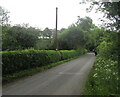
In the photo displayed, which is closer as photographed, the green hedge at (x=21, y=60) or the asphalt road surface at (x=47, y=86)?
the asphalt road surface at (x=47, y=86)

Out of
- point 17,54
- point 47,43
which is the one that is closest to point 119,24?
point 17,54

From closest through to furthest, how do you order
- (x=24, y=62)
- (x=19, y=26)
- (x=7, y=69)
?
(x=7, y=69), (x=24, y=62), (x=19, y=26)

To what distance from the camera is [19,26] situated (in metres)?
28.4

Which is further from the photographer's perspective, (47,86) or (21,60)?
(21,60)

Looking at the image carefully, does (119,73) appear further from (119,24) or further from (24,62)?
(24,62)

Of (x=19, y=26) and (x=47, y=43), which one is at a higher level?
(x=19, y=26)

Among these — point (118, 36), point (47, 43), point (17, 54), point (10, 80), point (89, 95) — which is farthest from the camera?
point (47, 43)

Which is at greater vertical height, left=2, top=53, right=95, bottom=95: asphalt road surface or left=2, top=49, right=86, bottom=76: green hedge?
left=2, top=49, right=86, bottom=76: green hedge

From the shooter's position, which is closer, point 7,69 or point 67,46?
point 7,69

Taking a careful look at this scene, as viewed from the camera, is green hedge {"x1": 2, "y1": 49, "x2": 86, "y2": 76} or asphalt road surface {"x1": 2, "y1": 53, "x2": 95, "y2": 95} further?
green hedge {"x1": 2, "y1": 49, "x2": 86, "y2": 76}

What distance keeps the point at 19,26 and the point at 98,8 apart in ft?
78.5

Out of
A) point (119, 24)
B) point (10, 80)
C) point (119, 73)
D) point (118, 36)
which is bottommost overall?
point (10, 80)

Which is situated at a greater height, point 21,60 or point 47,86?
point 21,60

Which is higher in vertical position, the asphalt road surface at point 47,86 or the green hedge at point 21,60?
the green hedge at point 21,60
